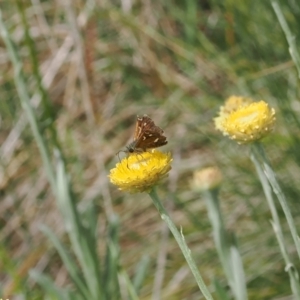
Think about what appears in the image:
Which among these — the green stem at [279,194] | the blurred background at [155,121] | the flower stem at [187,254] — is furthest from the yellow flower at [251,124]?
the blurred background at [155,121]

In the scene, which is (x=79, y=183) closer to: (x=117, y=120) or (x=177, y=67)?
(x=117, y=120)

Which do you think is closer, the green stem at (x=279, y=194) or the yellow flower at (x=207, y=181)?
the green stem at (x=279, y=194)

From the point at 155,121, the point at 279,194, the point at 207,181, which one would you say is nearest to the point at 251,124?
the point at 279,194

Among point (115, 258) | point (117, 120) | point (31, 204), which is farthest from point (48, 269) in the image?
point (115, 258)

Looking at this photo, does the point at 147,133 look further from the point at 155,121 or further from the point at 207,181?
the point at 155,121

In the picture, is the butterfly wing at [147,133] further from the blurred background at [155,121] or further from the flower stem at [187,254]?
the blurred background at [155,121]
